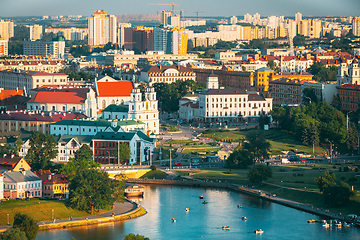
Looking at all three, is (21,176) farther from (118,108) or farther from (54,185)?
(118,108)

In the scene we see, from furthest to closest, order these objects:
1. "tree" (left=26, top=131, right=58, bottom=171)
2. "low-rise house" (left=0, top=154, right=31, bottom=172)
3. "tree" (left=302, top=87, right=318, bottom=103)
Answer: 1. "tree" (left=302, top=87, right=318, bottom=103)
2. "tree" (left=26, top=131, right=58, bottom=171)
3. "low-rise house" (left=0, top=154, right=31, bottom=172)

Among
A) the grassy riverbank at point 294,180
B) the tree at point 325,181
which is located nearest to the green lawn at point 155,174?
the grassy riverbank at point 294,180

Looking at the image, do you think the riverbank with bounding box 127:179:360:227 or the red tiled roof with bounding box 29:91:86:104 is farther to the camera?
the red tiled roof with bounding box 29:91:86:104

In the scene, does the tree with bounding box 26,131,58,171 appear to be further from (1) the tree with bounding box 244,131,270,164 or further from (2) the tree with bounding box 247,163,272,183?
(1) the tree with bounding box 244,131,270,164

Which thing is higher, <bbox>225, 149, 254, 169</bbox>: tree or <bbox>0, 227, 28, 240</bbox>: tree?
<bbox>225, 149, 254, 169</bbox>: tree

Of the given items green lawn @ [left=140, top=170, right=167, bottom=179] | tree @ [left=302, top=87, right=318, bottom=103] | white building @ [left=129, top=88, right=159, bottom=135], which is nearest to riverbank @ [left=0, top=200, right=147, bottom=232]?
green lawn @ [left=140, top=170, right=167, bottom=179]

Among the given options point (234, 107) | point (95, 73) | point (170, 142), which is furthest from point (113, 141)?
point (95, 73)

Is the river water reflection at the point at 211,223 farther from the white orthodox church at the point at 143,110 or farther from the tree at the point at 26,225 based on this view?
the white orthodox church at the point at 143,110

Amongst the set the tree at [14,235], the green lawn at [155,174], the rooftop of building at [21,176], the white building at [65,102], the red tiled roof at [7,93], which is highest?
the red tiled roof at [7,93]
